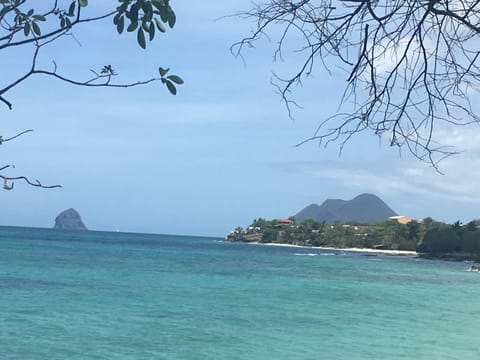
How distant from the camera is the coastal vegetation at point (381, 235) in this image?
282 feet

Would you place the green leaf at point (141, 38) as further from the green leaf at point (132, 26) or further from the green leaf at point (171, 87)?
the green leaf at point (171, 87)

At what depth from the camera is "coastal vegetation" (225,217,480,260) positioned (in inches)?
3378

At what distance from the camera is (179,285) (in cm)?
3234

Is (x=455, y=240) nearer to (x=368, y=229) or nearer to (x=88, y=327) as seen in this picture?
(x=368, y=229)

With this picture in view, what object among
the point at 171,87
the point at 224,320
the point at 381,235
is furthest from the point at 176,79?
the point at 381,235

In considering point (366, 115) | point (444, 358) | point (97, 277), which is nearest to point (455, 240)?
point (97, 277)

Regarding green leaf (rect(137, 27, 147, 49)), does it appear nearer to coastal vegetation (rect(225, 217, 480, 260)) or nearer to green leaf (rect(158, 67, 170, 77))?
green leaf (rect(158, 67, 170, 77))

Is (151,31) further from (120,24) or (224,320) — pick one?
(224,320)

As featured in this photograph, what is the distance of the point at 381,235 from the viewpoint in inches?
4483

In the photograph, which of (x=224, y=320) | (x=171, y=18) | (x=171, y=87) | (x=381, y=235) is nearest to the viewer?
(x=171, y=18)

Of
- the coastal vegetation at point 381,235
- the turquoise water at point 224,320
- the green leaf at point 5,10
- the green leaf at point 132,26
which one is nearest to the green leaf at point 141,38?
the green leaf at point 132,26

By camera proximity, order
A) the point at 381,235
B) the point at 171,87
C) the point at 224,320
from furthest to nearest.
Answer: the point at 381,235 < the point at 224,320 < the point at 171,87

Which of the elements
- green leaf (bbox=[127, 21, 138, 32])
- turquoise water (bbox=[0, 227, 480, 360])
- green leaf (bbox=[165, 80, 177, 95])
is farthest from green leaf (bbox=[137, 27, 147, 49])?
turquoise water (bbox=[0, 227, 480, 360])

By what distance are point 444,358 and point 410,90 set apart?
15.0m
